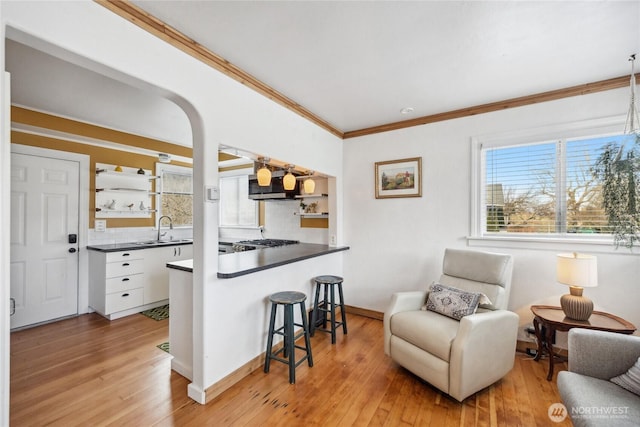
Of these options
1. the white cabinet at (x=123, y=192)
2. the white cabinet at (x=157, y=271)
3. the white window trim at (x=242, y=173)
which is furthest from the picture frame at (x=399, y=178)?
the white cabinet at (x=123, y=192)

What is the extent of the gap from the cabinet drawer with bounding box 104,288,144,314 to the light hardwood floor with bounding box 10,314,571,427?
25.6 inches

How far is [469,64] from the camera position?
2.15 meters

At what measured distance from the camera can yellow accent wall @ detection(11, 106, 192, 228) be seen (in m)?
3.13

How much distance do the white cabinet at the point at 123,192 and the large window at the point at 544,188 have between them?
456 centimetres

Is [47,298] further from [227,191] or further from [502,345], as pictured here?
[502,345]

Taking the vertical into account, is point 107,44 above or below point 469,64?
below

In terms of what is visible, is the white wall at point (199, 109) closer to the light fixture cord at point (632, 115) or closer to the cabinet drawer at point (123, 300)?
the cabinet drawer at point (123, 300)

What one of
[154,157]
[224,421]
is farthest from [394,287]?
[154,157]

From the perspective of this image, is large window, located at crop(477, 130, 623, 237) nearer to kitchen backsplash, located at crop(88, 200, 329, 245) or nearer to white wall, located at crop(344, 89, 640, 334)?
white wall, located at crop(344, 89, 640, 334)

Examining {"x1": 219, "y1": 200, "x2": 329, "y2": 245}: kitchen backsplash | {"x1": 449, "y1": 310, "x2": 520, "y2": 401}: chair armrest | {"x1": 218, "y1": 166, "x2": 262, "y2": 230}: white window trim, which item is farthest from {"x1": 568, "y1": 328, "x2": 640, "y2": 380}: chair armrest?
{"x1": 218, "y1": 166, "x2": 262, "y2": 230}: white window trim

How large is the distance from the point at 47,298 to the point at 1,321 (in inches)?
114

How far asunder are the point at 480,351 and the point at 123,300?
3920 millimetres

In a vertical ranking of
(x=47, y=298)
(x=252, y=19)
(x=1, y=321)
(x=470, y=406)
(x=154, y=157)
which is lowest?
(x=470, y=406)

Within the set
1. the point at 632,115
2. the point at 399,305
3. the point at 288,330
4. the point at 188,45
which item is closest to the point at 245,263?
the point at 288,330
